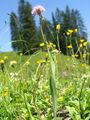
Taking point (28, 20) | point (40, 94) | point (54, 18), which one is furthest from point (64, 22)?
point (40, 94)

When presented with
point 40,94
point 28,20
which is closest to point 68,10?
point 28,20

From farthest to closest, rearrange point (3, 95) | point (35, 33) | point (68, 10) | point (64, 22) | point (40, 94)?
point (68, 10)
point (64, 22)
point (35, 33)
point (40, 94)
point (3, 95)

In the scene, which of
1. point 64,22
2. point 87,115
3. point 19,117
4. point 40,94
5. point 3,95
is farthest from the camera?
point 64,22

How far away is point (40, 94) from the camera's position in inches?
166

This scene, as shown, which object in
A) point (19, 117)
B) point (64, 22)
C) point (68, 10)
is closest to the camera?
point (19, 117)

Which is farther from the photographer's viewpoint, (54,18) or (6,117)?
(54,18)

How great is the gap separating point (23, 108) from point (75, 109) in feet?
1.65

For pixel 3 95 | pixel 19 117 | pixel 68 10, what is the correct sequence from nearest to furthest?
pixel 19 117, pixel 3 95, pixel 68 10

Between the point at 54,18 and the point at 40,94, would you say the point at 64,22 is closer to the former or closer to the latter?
the point at 54,18

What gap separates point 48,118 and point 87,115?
0.30 metres

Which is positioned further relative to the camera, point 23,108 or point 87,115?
point 23,108

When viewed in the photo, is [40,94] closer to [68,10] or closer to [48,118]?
[48,118]

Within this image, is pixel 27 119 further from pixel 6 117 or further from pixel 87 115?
pixel 87 115

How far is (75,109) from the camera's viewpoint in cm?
303
